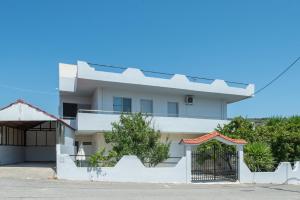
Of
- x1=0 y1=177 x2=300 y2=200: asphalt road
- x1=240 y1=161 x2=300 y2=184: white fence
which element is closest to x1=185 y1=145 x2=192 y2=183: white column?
x1=0 y1=177 x2=300 y2=200: asphalt road

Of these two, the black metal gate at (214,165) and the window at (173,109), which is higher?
the window at (173,109)

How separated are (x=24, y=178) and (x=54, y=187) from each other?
3.93 metres

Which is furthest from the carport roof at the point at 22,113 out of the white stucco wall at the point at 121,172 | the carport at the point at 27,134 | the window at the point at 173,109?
the window at the point at 173,109

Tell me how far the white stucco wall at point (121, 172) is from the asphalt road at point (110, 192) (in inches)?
39.2

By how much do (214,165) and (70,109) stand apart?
14044 mm

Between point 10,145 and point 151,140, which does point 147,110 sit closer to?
point 151,140

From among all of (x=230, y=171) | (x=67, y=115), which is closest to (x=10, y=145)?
(x=67, y=115)

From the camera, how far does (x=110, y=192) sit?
15992mm

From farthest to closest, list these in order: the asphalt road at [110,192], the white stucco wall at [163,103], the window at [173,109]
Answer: the window at [173,109], the white stucco wall at [163,103], the asphalt road at [110,192]

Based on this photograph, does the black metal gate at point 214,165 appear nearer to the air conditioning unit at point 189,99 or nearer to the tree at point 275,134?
the tree at point 275,134

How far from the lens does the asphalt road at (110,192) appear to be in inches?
580

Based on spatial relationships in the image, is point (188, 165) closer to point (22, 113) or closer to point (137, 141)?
point (137, 141)

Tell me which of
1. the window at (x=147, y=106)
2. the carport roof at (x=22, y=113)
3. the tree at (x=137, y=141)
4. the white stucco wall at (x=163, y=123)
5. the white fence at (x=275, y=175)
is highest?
the window at (x=147, y=106)

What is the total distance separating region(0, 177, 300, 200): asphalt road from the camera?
1473 centimetres
